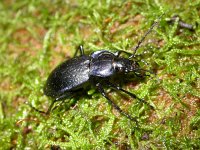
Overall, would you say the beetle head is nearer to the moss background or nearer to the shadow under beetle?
the shadow under beetle

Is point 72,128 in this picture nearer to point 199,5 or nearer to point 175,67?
point 175,67

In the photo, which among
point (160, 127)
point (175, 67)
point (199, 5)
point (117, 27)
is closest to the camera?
point (160, 127)

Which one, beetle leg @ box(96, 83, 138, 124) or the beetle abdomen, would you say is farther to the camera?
the beetle abdomen

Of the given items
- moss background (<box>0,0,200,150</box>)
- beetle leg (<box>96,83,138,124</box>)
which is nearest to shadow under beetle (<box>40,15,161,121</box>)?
beetle leg (<box>96,83,138,124</box>)

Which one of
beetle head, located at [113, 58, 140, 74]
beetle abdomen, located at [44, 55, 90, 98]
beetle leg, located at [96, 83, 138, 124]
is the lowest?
beetle leg, located at [96, 83, 138, 124]

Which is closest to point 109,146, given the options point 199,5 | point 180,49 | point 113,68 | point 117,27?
point 113,68

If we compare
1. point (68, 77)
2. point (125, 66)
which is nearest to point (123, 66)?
point (125, 66)

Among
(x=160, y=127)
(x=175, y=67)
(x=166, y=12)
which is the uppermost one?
(x=166, y=12)
